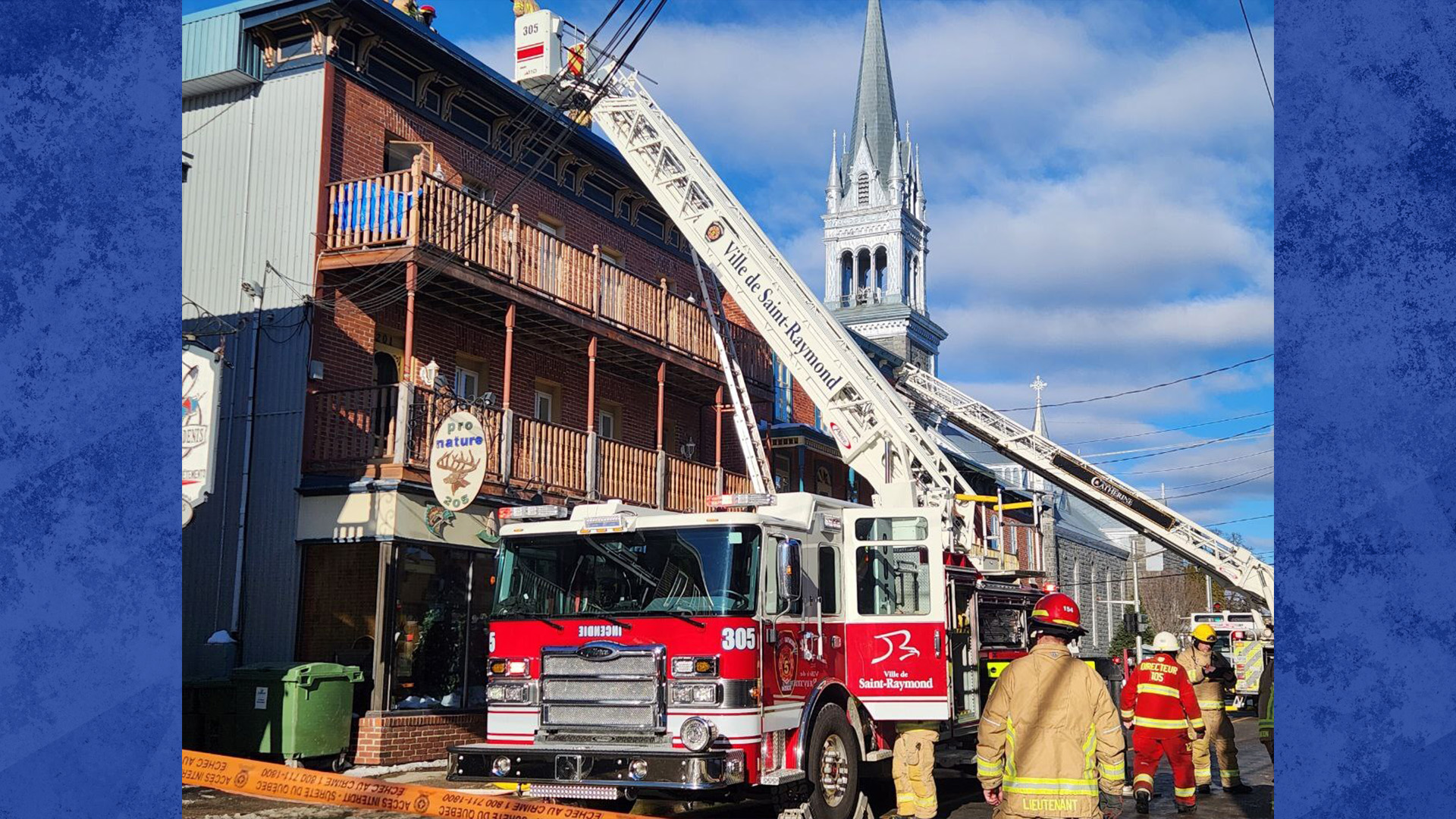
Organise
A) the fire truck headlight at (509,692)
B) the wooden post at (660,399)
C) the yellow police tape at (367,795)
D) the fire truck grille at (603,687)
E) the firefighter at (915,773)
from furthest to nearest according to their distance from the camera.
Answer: the wooden post at (660,399) < the firefighter at (915,773) < the fire truck headlight at (509,692) < the fire truck grille at (603,687) < the yellow police tape at (367,795)

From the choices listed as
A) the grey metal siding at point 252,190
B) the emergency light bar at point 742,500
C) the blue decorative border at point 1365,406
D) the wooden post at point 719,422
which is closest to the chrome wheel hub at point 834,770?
the emergency light bar at point 742,500

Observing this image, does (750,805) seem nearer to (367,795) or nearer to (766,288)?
(367,795)

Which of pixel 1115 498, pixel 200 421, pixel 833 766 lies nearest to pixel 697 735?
pixel 833 766

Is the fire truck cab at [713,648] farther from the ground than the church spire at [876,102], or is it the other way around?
the church spire at [876,102]

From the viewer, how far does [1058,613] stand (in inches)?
243

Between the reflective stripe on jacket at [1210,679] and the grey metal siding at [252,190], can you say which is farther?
the grey metal siding at [252,190]

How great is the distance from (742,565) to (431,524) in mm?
6753

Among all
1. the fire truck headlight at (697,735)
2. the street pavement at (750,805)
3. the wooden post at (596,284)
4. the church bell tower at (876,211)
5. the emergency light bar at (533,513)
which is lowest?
the street pavement at (750,805)

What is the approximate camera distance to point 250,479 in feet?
50.6

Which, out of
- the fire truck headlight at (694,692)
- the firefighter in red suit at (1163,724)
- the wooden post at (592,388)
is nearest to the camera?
the fire truck headlight at (694,692)

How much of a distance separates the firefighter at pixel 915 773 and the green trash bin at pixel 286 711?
6.00 m

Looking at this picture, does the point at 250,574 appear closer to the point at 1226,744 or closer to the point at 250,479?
the point at 250,479

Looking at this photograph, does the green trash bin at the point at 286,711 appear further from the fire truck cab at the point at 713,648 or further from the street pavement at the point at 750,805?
the fire truck cab at the point at 713,648

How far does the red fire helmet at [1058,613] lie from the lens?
241 inches
